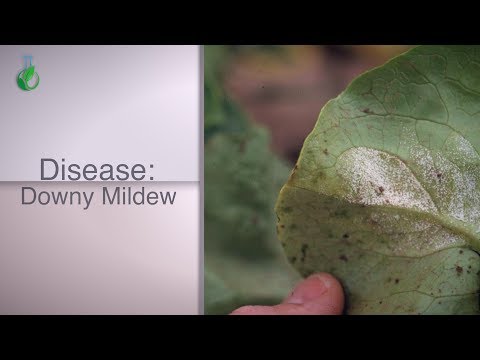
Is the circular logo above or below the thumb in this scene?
above

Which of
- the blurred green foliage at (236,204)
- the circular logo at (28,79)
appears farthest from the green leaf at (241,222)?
the circular logo at (28,79)

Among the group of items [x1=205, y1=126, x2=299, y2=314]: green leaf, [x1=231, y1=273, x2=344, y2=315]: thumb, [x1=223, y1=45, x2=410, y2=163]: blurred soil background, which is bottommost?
[x1=231, y1=273, x2=344, y2=315]: thumb

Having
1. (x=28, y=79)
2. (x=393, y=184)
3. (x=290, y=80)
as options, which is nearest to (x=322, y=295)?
(x=393, y=184)

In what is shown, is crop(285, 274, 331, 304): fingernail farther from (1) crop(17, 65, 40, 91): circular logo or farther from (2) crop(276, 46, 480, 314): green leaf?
(1) crop(17, 65, 40, 91): circular logo

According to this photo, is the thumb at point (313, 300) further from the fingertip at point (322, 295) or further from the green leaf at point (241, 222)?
the green leaf at point (241, 222)

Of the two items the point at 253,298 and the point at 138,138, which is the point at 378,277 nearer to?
the point at 253,298

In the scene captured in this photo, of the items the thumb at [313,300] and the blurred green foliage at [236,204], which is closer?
the thumb at [313,300]

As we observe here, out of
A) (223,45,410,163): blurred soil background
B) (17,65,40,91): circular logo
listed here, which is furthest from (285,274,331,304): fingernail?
(17,65,40,91): circular logo
